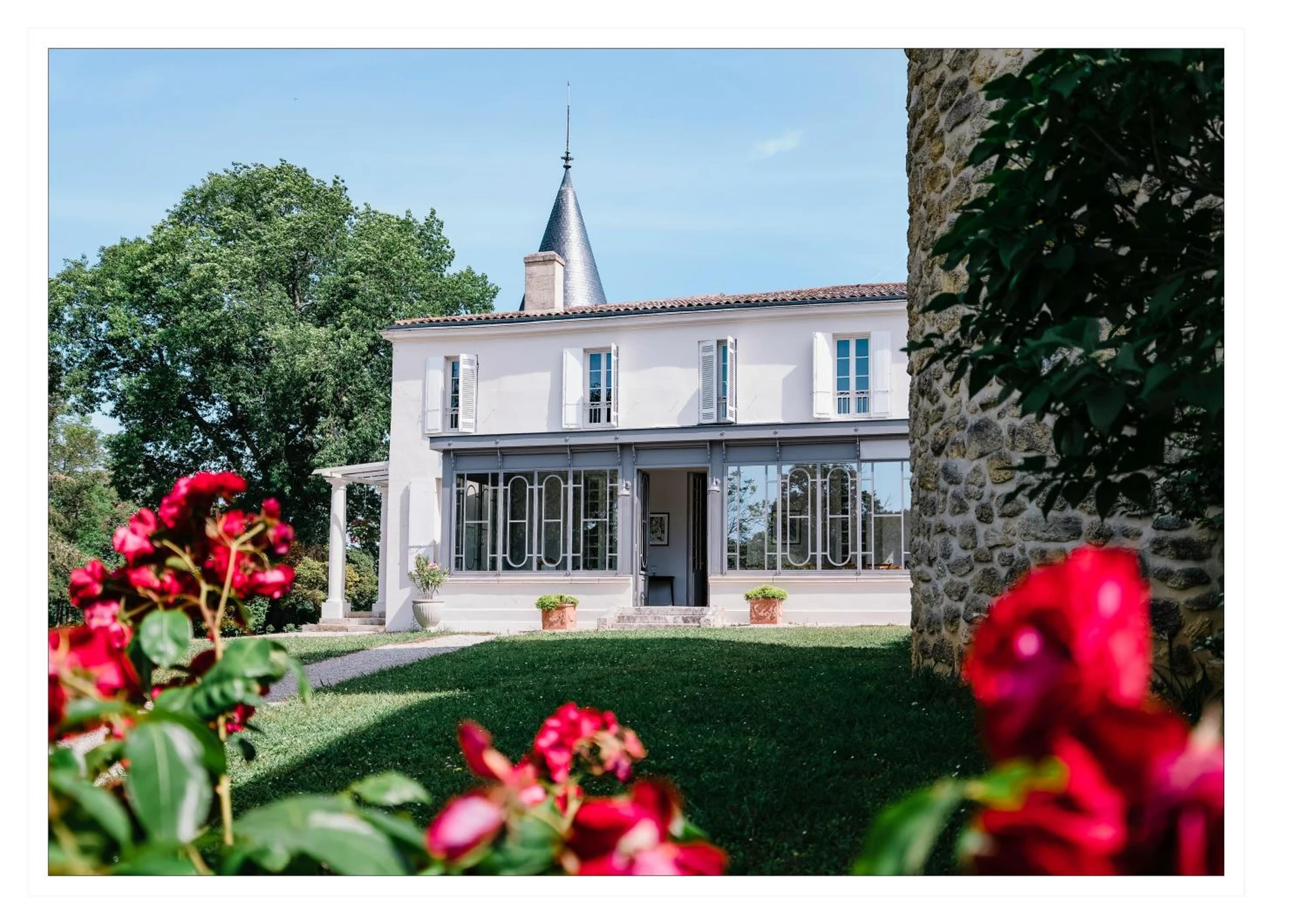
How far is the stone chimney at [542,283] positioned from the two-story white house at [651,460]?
0.08 meters

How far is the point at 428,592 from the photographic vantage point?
52.7 feet

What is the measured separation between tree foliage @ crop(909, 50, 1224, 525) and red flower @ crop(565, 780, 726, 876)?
118cm

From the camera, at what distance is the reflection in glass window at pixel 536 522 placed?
16.0 m

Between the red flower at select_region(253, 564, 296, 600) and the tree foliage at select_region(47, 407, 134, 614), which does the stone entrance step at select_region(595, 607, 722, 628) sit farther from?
the red flower at select_region(253, 564, 296, 600)

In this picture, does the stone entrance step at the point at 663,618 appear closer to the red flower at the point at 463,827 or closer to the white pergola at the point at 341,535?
the white pergola at the point at 341,535

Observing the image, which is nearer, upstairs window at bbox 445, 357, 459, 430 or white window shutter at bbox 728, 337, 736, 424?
white window shutter at bbox 728, 337, 736, 424

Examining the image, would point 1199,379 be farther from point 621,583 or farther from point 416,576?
point 416,576

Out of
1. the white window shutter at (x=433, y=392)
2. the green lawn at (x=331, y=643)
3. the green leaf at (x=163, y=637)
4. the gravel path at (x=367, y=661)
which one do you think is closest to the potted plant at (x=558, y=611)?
the green lawn at (x=331, y=643)

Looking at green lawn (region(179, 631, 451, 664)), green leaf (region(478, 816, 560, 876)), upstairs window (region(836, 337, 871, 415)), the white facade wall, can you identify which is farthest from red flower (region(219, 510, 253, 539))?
upstairs window (region(836, 337, 871, 415))

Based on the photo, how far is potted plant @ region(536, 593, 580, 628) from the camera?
14820 millimetres

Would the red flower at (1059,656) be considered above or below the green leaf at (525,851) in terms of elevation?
above

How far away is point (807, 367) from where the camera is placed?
15750 mm
